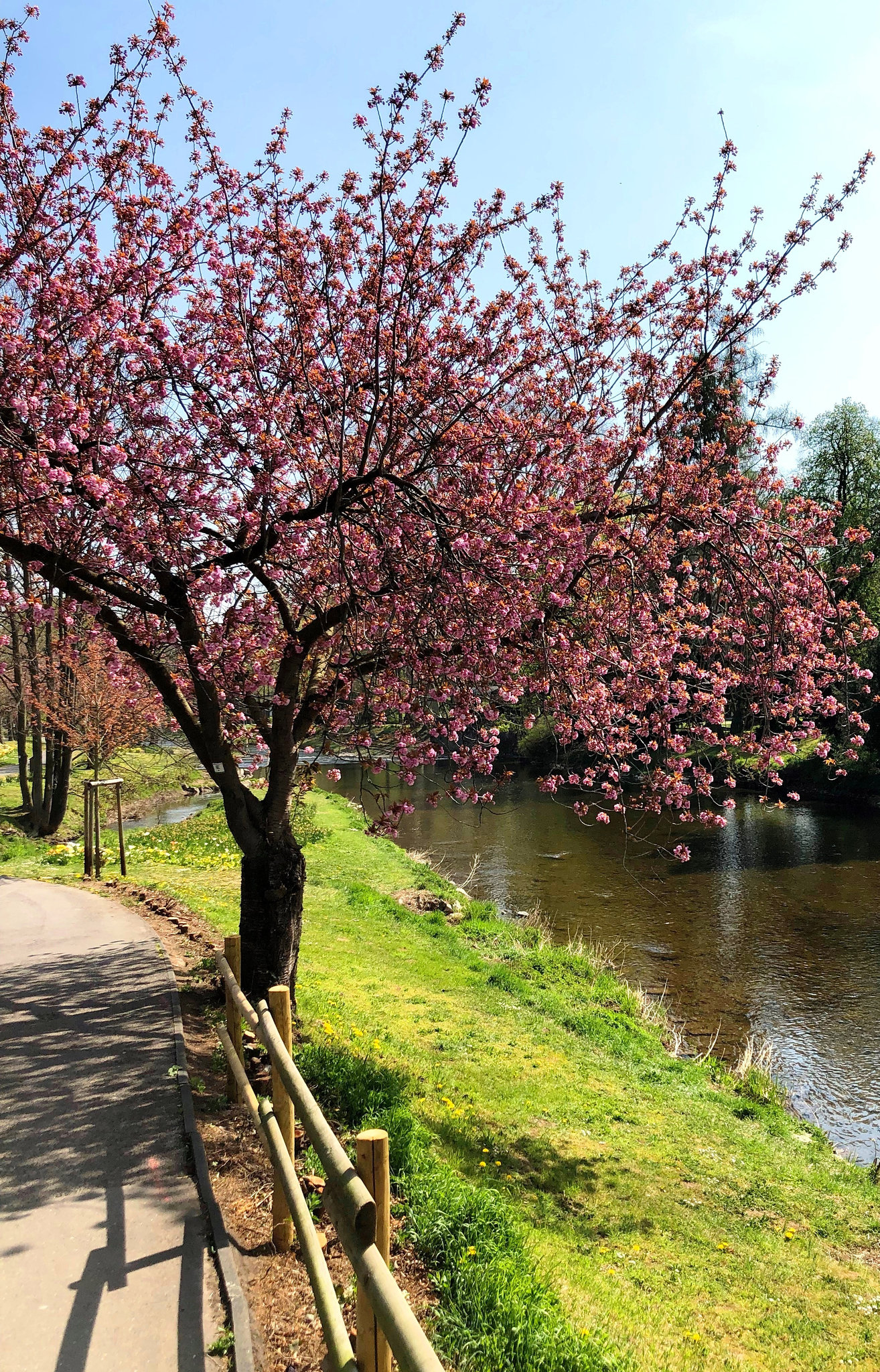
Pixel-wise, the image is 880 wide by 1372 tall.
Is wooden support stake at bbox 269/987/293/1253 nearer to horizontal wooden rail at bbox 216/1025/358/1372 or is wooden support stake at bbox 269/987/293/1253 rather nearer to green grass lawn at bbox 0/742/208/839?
horizontal wooden rail at bbox 216/1025/358/1372

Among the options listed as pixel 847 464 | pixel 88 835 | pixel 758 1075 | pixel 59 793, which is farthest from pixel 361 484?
pixel 847 464

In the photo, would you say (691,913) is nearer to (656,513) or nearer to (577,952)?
(577,952)

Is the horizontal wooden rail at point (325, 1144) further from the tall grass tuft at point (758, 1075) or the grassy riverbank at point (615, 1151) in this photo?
the tall grass tuft at point (758, 1075)

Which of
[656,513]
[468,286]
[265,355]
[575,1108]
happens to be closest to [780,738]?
[656,513]

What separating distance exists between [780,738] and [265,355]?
6832 mm

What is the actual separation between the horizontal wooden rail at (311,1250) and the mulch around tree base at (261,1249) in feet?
1.19

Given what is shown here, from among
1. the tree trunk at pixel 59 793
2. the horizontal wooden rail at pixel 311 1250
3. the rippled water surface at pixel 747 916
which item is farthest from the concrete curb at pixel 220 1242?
the tree trunk at pixel 59 793

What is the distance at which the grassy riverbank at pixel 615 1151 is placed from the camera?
18.1 feet

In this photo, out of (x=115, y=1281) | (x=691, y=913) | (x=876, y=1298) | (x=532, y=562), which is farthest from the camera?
(x=691, y=913)

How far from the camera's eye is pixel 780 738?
30.8ft

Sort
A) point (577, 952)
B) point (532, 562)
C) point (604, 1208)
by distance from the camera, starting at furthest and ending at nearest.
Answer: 1. point (577, 952)
2. point (532, 562)
3. point (604, 1208)

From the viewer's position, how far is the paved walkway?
388cm

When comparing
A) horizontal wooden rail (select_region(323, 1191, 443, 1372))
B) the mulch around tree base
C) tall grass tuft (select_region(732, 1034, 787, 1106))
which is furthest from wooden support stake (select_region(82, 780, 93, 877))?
horizontal wooden rail (select_region(323, 1191, 443, 1372))

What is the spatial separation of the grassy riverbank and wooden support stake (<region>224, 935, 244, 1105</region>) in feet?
2.45
